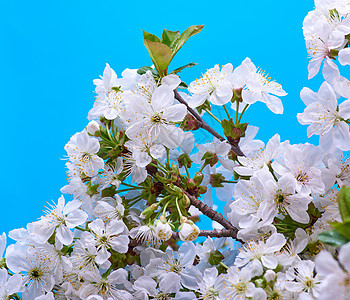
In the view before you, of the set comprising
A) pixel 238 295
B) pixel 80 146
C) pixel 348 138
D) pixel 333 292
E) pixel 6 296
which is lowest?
pixel 333 292

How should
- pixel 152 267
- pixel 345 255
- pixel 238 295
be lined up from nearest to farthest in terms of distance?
pixel 345 255
pixel 238 295
pixel 152 267

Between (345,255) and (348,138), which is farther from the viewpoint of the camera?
(348,138)

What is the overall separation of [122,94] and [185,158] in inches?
7.7

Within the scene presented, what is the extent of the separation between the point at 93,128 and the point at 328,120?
441 mm

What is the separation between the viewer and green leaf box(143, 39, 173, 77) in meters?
0.87

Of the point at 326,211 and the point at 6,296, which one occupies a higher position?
the point at 6,296

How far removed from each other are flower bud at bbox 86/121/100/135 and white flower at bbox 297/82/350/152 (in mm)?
394

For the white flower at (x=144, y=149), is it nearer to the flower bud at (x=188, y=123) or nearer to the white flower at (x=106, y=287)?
the flower bud at (x=188, y=123)

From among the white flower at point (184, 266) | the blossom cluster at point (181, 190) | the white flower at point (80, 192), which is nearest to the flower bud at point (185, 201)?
the blossom cluster at point (181, 190)

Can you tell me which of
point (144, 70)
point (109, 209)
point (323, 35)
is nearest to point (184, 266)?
point (109, 209)

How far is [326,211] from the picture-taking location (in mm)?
816

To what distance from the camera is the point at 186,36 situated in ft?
3.06

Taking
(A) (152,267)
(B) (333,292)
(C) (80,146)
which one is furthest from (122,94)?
(B) (333,292)

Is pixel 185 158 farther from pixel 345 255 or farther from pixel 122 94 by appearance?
pixel 345 255
